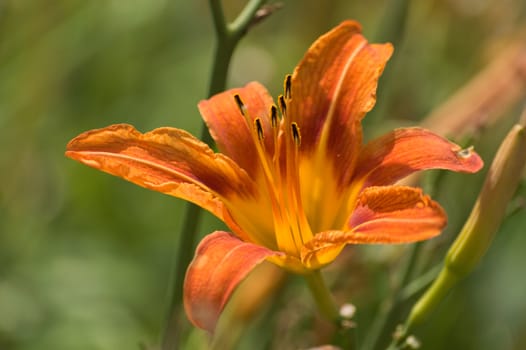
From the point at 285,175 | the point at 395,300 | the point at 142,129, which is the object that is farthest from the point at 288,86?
the point at 142,129

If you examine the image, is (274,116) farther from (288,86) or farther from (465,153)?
(465,153)

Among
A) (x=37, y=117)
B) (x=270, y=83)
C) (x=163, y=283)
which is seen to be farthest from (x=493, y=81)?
(x=37, y=117)

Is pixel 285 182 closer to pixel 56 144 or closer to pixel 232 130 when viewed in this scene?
pixel 232 130

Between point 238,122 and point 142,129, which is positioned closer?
point 238,122

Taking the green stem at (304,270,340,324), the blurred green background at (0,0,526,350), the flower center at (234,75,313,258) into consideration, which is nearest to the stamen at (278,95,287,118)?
the flower center at (234,75,313,258)

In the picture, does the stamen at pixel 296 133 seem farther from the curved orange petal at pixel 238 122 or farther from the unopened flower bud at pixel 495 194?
the unopened flower bud at pixel 495 194

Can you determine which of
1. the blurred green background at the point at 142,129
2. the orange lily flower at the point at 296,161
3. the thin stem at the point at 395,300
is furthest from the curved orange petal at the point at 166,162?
the blurred green background at the point at 142,129

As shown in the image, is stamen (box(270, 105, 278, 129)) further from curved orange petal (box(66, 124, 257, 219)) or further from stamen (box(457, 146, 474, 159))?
stamen (box(457, 146, 474, 159))
